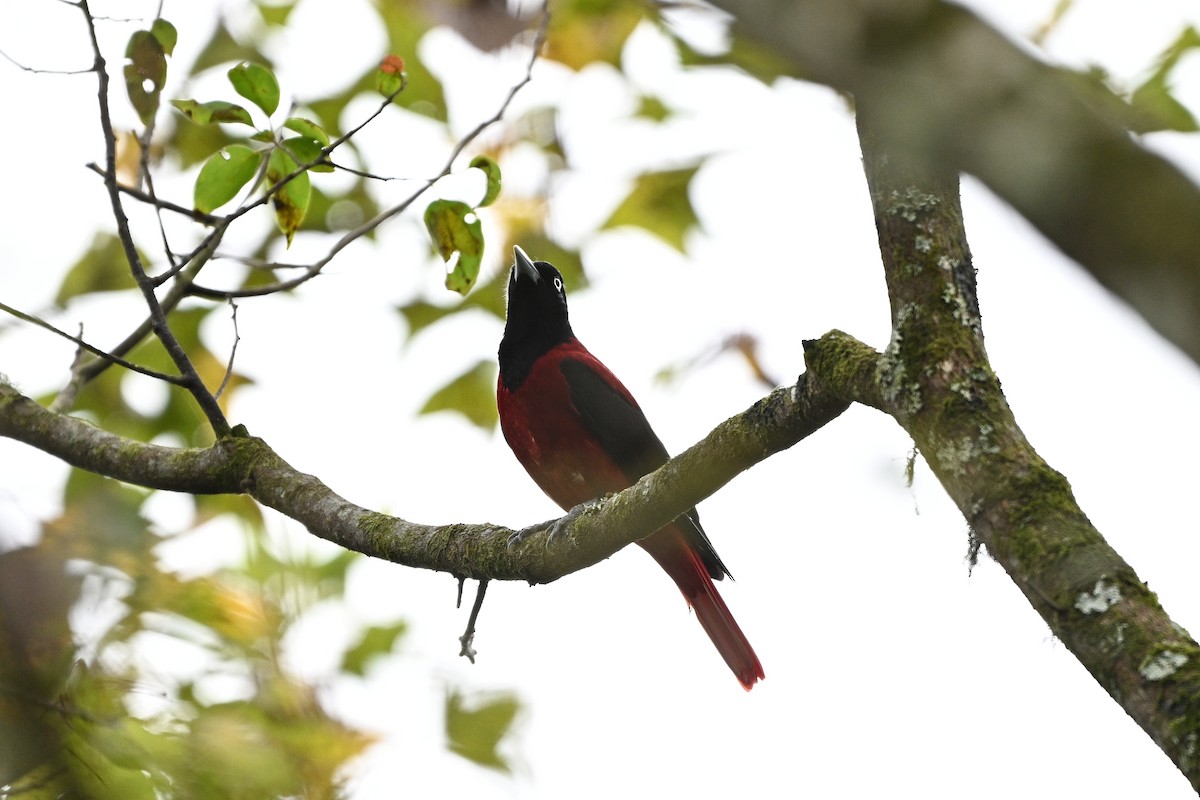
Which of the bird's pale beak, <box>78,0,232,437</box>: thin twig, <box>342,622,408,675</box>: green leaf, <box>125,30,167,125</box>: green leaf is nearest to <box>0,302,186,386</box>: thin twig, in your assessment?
<box>78,0,232,437</box>: thin twig

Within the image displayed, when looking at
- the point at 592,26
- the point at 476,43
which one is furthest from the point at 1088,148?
the point at 592,26

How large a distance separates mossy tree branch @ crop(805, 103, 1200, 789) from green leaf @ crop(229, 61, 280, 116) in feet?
4.48

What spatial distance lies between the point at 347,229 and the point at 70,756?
2.73 metres

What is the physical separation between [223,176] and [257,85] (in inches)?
8.8

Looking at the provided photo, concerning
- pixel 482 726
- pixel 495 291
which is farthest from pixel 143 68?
pixel 482 726

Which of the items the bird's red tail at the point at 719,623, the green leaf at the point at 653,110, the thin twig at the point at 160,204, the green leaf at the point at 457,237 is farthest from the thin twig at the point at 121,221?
the bird's red tail at the point at 719,623

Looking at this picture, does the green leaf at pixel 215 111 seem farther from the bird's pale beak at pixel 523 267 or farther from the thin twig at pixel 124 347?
the bird's pale beak at pixel 523 267

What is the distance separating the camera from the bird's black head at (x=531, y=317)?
461 centimetres

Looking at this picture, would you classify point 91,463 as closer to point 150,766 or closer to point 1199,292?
point 150,766

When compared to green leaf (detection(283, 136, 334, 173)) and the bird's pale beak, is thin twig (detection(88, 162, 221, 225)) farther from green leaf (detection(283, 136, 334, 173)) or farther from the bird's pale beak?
the bird's pale beak

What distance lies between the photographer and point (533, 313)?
4.83 metres

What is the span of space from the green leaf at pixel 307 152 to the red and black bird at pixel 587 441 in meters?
1.63

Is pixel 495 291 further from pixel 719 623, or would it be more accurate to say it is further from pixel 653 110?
pixel 719 623

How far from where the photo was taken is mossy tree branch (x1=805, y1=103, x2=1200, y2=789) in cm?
140
